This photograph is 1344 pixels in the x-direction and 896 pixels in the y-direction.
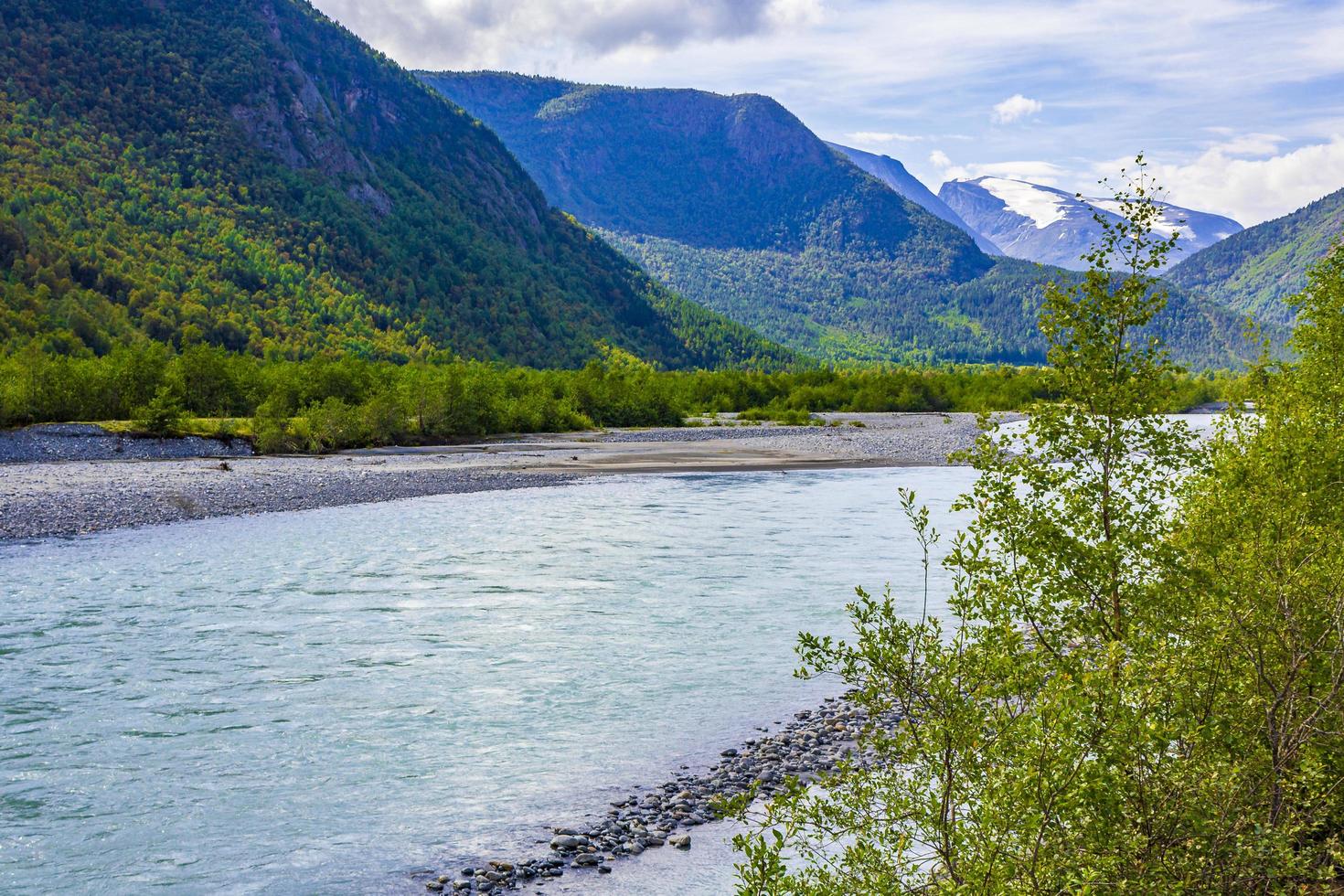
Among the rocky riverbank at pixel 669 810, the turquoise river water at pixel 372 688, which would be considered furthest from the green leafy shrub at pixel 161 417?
the rocky riverbank at pixel 669 810

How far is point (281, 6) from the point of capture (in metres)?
183

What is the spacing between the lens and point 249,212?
127 m

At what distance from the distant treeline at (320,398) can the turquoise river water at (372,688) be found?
16.3 m

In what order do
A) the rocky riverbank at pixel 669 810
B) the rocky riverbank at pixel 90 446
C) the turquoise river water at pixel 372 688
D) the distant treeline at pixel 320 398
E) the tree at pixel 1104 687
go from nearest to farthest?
the tree at pixel 1104 687, the rocky riverbank at pixel 669 810, the turquoise river water at pixel 372 688, the rocky riverbank at pixel 90 446, the distant treeline at pixel 320 398

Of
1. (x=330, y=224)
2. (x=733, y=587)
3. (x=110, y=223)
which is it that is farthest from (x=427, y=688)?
(x=330, y=224)

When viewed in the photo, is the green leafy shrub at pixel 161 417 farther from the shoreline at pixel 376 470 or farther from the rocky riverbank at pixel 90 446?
the shoreline at pixel 376 470

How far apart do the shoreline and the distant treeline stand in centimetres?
298

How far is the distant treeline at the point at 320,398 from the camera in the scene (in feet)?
174

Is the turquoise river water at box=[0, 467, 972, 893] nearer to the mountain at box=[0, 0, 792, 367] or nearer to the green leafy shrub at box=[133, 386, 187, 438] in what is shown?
the green leafy shrub at box=[133, 386, 187, 438]

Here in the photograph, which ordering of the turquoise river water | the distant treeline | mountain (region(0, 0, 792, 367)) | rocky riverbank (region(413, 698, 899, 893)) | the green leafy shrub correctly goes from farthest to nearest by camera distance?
mountain (region(0, 0, 792, 367)), the distant treeline, the green leafy shrub, the turquoise river water, rocky riverbank (region(413, 698, 899, 893))

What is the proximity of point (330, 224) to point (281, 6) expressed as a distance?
2654 inches

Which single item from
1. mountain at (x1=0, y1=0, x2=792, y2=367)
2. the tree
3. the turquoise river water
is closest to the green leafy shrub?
mountain at (x1=0, y1=0, x2=792, y2=367)

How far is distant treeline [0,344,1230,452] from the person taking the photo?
53156 mm

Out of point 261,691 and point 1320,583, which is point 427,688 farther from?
point 1320,583
